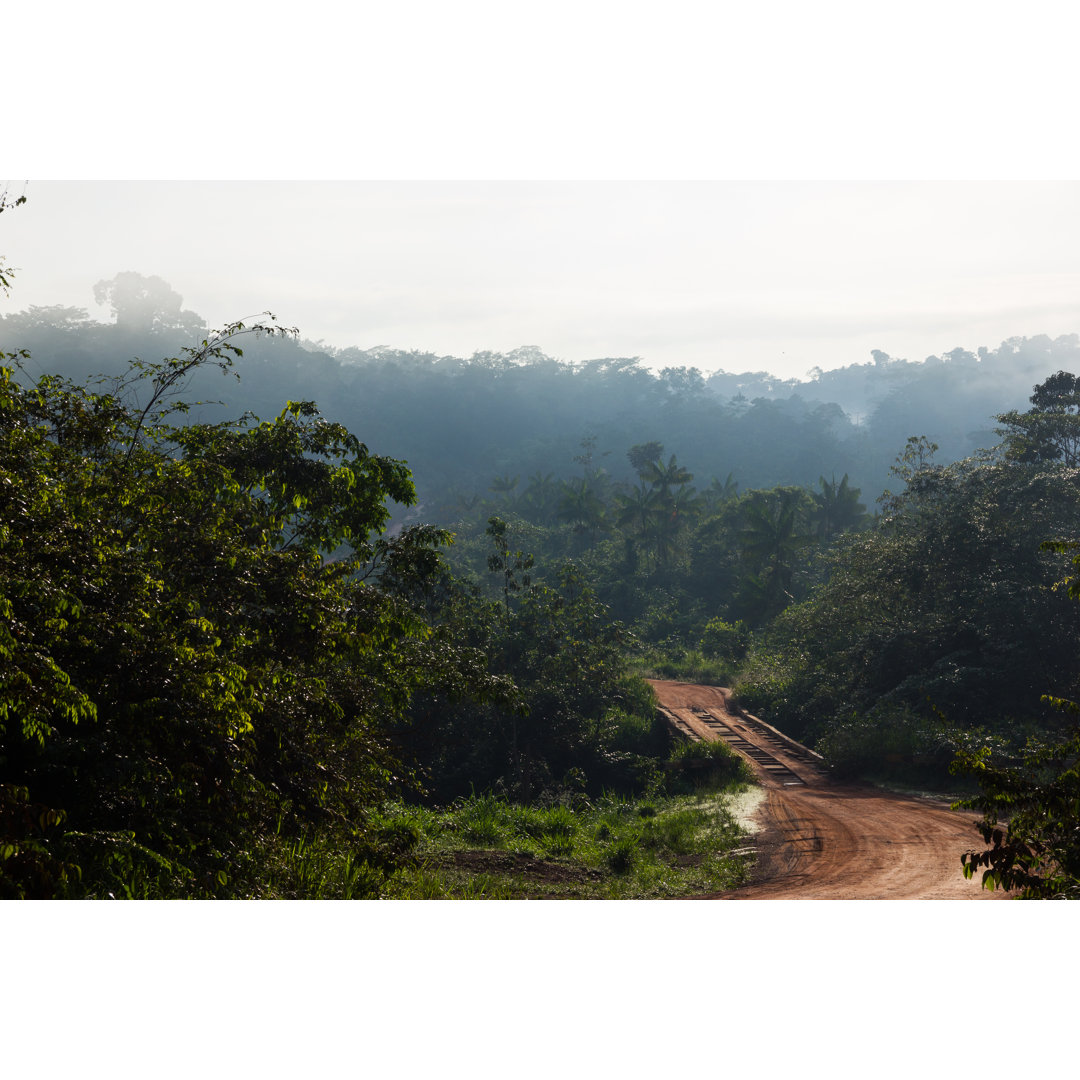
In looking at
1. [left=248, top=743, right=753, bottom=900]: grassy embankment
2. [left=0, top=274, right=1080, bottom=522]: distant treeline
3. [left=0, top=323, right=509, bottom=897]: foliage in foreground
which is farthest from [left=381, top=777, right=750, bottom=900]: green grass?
[left=0, top=274, right=1080, bottom=522]: distant treeline

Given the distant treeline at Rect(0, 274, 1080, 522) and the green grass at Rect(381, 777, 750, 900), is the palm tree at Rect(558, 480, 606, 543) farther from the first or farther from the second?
the green grass at Rect(381, 777, 750, 900)

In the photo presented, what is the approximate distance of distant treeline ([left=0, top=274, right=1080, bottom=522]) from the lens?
6094 cm

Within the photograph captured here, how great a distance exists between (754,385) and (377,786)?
11503cm

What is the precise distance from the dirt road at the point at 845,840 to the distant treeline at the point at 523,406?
4008cm

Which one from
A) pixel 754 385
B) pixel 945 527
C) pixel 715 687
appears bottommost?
pixel 715 687

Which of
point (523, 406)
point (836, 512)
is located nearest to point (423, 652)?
point (836, 512)

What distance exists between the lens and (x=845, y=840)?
33.3 ft

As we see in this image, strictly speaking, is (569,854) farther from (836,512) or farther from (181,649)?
(836,512)

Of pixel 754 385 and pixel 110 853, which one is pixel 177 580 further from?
pixel 754 385

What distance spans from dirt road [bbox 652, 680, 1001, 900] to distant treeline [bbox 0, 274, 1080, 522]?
1578 inches

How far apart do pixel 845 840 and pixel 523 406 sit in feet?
218

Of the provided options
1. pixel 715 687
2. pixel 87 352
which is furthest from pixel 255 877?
pixel 87 352

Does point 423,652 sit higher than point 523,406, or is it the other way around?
point 523,406

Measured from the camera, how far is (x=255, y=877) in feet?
17.3
